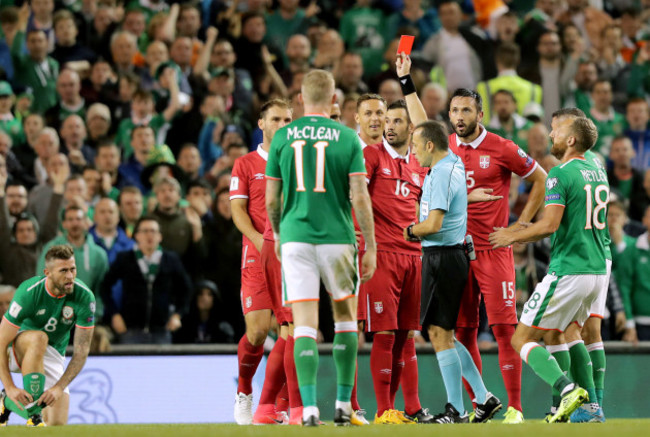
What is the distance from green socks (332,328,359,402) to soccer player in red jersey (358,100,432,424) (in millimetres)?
1456

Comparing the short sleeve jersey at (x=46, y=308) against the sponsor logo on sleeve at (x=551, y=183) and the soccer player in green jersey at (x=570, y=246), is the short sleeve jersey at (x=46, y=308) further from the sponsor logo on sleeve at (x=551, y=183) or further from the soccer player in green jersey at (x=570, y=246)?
the sponsor logo on sleeve at (x=551, y=183)

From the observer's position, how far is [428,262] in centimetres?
920

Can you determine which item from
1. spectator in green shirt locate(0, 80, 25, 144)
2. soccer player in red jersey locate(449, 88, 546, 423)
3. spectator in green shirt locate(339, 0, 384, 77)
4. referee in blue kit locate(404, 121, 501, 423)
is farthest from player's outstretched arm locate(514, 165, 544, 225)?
spectator in green shirt locate(0, 80, 25, 144)

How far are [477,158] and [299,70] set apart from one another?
22.9 feet

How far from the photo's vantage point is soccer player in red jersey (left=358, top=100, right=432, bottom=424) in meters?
9.27

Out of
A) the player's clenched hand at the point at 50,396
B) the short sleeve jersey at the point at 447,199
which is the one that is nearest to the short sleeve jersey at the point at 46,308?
the player's clenched hand at the point at 50,396

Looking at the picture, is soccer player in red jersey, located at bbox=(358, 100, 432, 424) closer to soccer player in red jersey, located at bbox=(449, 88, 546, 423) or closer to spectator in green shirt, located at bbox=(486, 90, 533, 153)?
soccer player in red jersey, located at bbox=(449, 88, 546, 423)

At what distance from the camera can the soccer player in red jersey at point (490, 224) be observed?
941 centimetres

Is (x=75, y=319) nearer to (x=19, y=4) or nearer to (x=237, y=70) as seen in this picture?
(x=237, y=70)

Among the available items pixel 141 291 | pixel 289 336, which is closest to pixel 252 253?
pixel 289 336

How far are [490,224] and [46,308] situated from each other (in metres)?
4.36

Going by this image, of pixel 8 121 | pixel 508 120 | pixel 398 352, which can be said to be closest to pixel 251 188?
pixel 398 352

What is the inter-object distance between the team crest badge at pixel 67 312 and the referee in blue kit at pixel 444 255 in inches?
139

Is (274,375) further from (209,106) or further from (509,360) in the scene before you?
(209,106)
